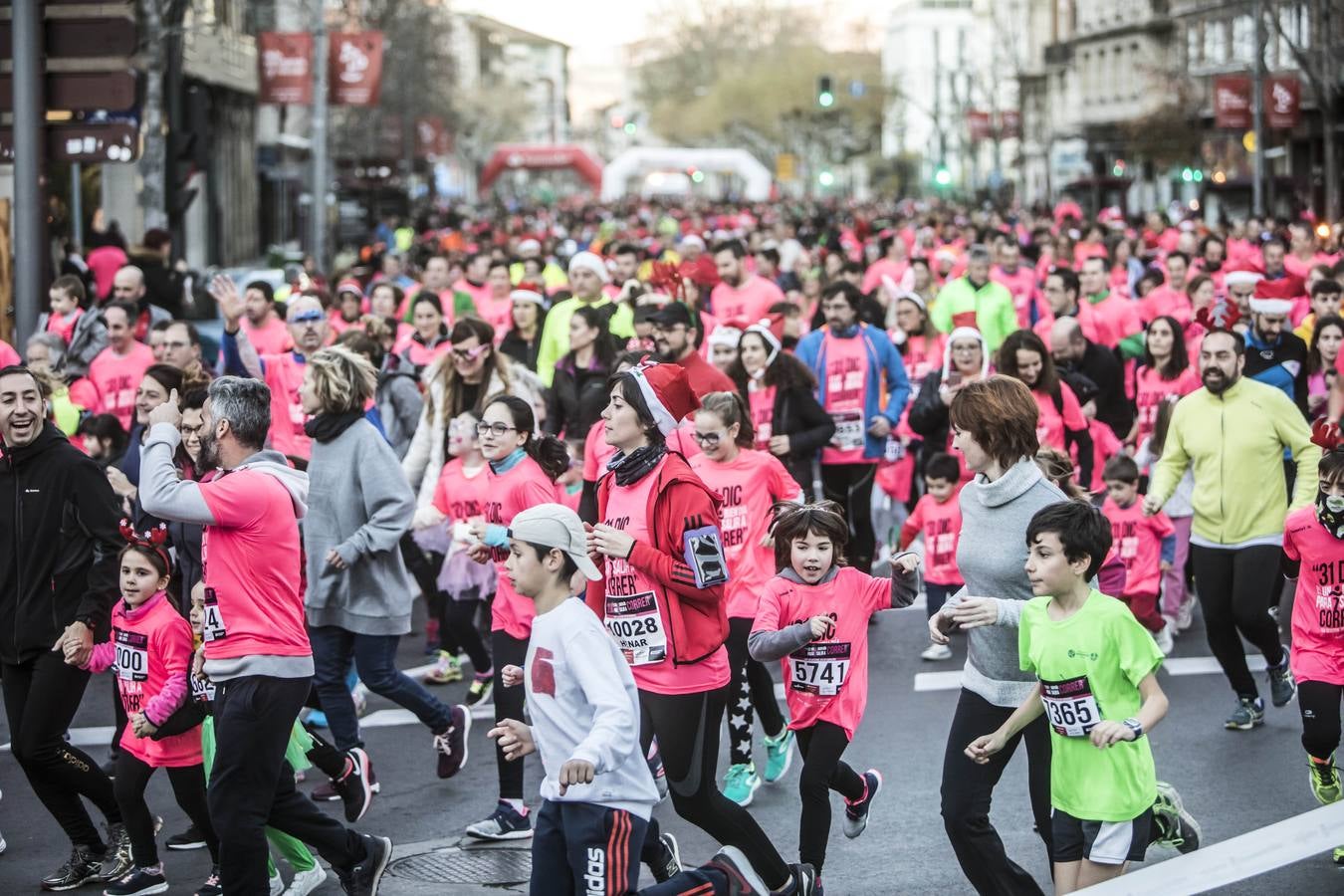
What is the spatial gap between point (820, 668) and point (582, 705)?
1.74 metres

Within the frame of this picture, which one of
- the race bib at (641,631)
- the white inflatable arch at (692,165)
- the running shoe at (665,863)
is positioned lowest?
the running shoe at (665,863)

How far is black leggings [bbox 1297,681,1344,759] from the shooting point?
23.9 feet

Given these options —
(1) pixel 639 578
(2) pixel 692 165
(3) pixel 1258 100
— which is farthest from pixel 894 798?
(2) pixel 692 165

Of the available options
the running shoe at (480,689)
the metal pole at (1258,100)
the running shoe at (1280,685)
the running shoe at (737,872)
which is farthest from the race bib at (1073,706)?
the metal pole at (1258,100)

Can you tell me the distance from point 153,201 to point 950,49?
136 m

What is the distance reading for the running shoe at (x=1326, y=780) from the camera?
7344mm

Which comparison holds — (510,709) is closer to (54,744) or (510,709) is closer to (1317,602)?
(54,744)

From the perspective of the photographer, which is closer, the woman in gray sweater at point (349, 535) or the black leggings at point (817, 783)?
the black leggings at point (817, 783)

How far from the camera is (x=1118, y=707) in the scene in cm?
575

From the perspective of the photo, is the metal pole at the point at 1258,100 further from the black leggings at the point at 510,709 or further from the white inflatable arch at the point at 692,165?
the white inflatable arch at the point at 692,165

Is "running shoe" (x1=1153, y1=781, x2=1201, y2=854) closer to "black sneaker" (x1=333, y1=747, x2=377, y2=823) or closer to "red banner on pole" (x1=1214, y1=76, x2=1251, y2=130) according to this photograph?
"black sneaker" (x1=333, y1=747, x2=377, y2=823)

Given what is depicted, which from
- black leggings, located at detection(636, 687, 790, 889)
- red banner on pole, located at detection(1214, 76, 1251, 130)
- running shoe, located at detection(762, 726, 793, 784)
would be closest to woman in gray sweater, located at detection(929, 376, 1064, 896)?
black leggings, located at detection(636, 687, 790, 889)

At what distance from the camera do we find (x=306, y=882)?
7.09 m

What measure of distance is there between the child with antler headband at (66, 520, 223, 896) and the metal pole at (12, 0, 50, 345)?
19.2ft
